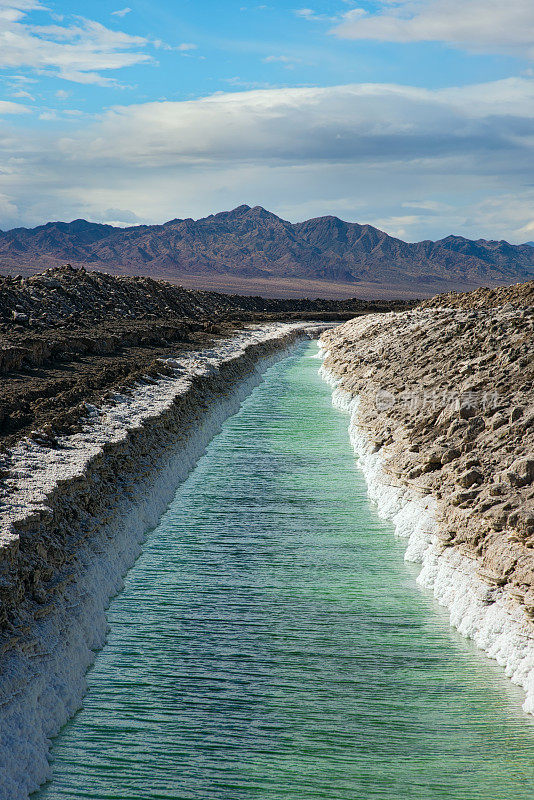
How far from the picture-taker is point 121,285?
63.0 meters

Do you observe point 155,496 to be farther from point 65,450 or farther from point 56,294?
point 56,294

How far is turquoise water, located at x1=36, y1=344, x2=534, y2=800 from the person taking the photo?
7508 millimetres

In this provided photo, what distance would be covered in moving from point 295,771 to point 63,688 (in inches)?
116

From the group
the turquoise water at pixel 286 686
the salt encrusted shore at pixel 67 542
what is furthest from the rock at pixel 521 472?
the salt encrusted shore at pixel 67 542

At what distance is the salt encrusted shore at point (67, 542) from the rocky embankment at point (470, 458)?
5.33 meters

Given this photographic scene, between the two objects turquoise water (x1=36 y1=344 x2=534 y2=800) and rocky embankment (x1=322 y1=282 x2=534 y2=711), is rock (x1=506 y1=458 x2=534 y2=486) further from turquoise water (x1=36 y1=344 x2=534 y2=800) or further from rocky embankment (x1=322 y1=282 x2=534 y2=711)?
turquoise water (x1=36 y1=344 x2=534 y2=800)

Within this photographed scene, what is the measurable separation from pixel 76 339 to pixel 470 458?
23091mm

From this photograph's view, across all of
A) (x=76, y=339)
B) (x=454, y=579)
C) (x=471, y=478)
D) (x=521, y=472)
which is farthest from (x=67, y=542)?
(x=76, y=339)

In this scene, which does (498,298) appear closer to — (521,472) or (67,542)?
(521,472)

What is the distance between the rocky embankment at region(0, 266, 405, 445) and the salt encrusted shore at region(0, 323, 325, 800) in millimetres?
1289

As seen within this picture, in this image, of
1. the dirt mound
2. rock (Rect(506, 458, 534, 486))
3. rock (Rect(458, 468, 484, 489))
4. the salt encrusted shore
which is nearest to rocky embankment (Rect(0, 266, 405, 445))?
the salt encrusted shore

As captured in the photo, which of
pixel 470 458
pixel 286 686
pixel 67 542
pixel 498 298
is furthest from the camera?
pixel 498 298

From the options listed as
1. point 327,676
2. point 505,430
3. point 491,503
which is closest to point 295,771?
point 327,676

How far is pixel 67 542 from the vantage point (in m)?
11.4
